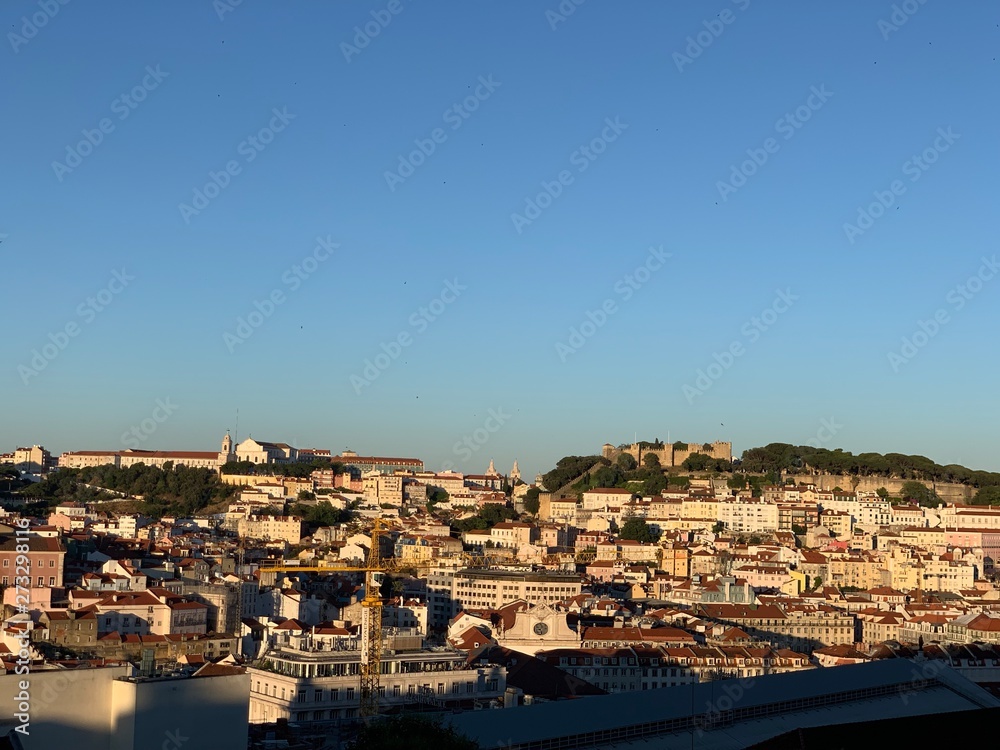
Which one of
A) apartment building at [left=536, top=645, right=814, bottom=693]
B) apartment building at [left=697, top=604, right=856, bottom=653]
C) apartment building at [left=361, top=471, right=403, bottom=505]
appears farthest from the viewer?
apartment building at [left=361, top=471, right=403, bottom=505]

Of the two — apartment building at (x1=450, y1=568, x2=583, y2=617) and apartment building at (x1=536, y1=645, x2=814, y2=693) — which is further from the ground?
apartment building at (x1=450, y1=568, x2=583, y2=617)

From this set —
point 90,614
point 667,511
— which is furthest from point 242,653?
point 667,511

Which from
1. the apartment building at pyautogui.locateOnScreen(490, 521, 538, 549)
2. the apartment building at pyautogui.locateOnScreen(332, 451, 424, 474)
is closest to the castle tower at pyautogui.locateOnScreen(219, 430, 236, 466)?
the apartment building at pyautogui.locateOnScreen(332, 451, 424, 474)

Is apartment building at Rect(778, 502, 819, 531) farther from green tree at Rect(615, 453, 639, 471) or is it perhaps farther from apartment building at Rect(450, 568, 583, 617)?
apartment building at Rect(450, 568, 583, 617)

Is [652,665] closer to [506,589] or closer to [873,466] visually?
[506,589]

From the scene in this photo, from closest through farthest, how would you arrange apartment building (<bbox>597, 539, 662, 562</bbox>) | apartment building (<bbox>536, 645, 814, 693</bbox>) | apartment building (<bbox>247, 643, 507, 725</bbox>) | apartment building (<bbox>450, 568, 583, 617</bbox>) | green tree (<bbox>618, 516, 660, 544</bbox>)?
apartment building (<bbox>247, 643, 507, 725</bbox>), apartment building (<bbox>536, 645, 814, 693</bbox>), apartment building (<bbox>450, 568, 583, 617</bbox>), apartment building (<bbox>597, 539, 662, 562</bbox>), green tree (<bbox>618, 516, 660, 544</bbox>)

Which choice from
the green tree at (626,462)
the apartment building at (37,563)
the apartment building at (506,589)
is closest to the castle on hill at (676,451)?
the green tree at (626,462)

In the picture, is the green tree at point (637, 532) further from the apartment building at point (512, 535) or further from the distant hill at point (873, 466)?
the distant hill at point (873, 466)

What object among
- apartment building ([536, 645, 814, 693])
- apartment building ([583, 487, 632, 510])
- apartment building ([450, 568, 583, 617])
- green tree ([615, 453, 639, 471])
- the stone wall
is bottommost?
apartment building ([536, 645, 814, 693])

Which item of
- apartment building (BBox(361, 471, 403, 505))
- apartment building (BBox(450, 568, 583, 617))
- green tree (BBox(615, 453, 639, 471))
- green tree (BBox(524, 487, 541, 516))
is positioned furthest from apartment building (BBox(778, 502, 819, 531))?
apartment building (BBox(361, 471, 403, 505))

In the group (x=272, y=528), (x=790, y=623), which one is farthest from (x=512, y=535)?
(x=790, y=623)

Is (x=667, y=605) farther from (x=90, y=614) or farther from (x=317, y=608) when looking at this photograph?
(x=90, y=614)

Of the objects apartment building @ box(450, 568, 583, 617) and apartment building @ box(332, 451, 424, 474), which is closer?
apartment building @ box(450, 568, 583, 617)

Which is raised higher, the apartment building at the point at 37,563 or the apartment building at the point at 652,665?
the apartment building at the point at 37,563
